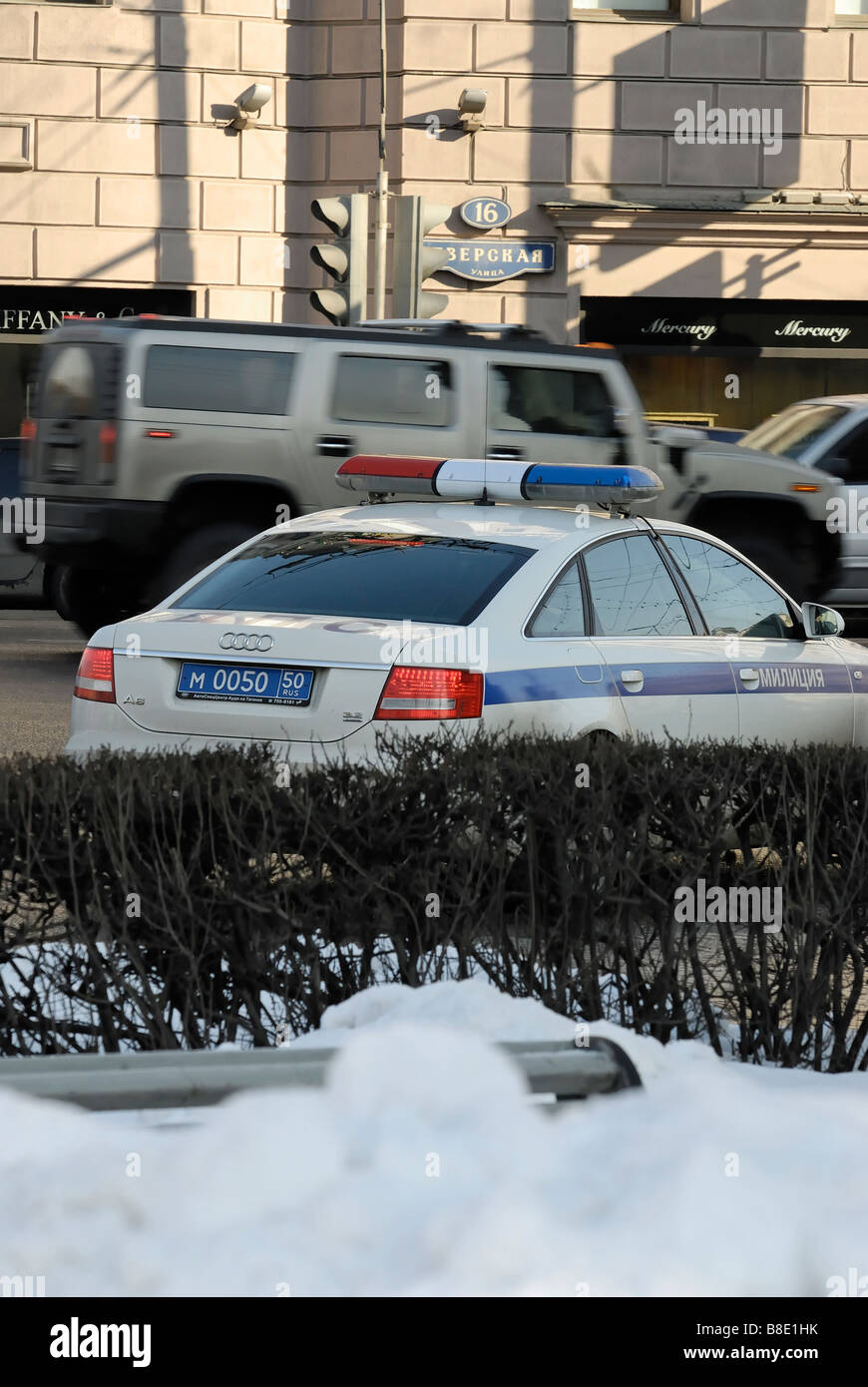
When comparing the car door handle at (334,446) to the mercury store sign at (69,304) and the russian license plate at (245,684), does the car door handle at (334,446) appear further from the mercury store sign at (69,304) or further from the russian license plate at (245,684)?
the mercury store sign at (69,304)

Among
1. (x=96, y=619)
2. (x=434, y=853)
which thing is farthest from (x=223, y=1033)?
(x=96, y=619)

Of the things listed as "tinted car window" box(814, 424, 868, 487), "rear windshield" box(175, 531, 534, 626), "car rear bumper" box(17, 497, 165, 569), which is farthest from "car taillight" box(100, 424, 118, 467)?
"tinted car window" box(814, 424, 868, 487)

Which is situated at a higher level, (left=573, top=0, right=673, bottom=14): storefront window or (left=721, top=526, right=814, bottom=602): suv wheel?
(left=573, top=0, right=673, bottom=14): storefront window

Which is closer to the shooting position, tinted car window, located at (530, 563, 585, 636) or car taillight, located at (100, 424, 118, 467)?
tinted car window, located at (530, 563, 585, 636)

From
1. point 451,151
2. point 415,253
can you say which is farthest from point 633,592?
point 451,151

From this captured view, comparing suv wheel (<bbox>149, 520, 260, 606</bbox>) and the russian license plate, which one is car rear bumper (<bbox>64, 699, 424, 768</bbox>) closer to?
the russian license plate

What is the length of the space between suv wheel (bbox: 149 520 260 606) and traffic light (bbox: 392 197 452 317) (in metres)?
4.23

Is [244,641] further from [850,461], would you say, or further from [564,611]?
[850,461]

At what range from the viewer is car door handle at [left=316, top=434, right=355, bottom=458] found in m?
12.3

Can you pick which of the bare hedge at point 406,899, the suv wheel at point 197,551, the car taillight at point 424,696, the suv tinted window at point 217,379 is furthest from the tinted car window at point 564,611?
the suv tinted window at point 217,379

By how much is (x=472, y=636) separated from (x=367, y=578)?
603 millimetres

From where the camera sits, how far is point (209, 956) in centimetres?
403
